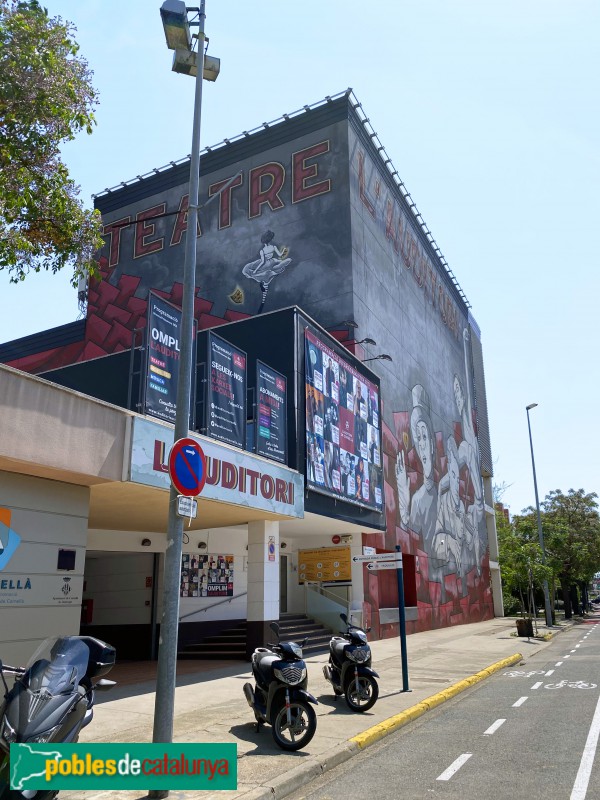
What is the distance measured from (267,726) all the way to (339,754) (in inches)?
73.0

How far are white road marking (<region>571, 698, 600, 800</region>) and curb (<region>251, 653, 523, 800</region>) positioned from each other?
2714 mm

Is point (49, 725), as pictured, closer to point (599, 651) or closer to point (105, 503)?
point (105, 503)

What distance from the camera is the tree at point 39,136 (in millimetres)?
9523

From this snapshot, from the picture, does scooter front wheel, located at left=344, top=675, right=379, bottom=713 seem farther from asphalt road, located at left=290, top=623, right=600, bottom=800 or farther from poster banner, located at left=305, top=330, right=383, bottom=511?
poster banner, located at left=305, top=330, right=383, bottom=511

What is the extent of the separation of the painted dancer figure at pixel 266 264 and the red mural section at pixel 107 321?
13.6ft

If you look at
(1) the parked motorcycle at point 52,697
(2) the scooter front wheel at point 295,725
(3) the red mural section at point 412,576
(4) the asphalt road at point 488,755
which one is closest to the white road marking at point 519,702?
(4) the asphalt road at point 488,755

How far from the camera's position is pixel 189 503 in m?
7.22

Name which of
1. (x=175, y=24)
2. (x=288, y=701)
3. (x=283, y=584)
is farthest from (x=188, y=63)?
(x=283, y=584)

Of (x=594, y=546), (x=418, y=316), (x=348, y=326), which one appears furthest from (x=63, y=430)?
(x=594, y=546)

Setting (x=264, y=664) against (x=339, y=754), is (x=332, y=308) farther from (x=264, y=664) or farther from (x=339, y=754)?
(x=339, y=754)

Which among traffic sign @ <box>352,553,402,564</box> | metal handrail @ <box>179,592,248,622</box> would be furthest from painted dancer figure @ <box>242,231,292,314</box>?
traffic sign @ <box>352,553,402,564</box>

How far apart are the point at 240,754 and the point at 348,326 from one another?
19.1m

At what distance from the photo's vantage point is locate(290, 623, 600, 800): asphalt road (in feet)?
21.5

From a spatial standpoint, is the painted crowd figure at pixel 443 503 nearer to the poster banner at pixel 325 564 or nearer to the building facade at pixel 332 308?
the building facade at pixel 332 308
